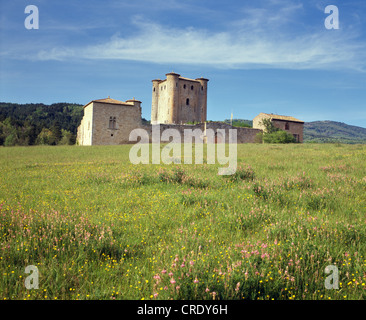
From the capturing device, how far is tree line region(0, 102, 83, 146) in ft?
248

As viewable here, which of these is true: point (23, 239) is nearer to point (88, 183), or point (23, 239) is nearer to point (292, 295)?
point (292, 295)

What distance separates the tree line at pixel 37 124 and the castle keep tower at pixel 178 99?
93.3 ft

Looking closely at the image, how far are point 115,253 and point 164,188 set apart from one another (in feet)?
14.3

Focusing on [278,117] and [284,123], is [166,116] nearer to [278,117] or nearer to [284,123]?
[278,117]

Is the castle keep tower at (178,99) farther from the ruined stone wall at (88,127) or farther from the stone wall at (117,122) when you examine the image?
the ruined stone wall at (88,127)

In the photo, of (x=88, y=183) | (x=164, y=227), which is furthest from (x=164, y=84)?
(x=164, y=227)

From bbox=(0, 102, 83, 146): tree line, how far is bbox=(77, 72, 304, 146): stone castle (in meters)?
18.6

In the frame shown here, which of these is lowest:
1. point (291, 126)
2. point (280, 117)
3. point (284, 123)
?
point (291, 126)

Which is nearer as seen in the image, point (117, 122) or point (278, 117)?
point (117, 122)

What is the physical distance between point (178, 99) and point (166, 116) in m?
5.09

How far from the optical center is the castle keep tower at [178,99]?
6469 centimetres

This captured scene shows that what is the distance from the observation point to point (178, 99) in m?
66.5

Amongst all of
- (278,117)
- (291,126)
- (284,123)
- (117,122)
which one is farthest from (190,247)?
(291,126)
